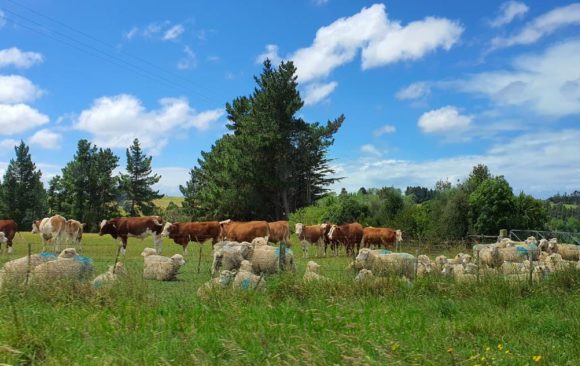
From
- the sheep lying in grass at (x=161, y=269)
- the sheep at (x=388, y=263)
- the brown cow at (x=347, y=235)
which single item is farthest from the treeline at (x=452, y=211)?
the sheep lying in grass at (x=161, y=269)

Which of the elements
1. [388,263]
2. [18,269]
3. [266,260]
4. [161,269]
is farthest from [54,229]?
[388,263]

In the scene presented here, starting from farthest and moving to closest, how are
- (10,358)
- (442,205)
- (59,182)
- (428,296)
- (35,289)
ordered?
(59,182) < (442,205) < (428,296) < (35,289) < (10,358)

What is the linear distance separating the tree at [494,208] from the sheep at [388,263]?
20299 mm

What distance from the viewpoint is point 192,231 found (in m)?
28.0

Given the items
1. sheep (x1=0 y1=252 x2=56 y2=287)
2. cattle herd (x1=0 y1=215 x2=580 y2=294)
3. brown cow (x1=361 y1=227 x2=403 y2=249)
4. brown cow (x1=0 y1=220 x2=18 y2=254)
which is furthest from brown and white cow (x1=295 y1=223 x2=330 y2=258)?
sheep (x1=0 y1=252 x2=56 y2=287)

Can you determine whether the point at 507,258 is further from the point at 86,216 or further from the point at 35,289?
the point at 86,216

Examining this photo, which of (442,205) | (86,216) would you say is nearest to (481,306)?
(442,205)

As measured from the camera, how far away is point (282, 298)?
10.1m

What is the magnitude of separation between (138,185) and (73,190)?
1010 centimetres

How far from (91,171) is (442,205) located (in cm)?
5275

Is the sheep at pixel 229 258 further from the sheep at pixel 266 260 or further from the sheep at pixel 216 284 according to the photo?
the sheep at pixel 216 284

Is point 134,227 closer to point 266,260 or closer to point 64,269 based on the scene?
point 266,260

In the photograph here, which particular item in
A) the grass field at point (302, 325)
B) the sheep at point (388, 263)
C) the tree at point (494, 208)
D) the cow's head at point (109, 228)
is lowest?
the grass field at point (302, 325)

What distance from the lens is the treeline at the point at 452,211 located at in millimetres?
33562
